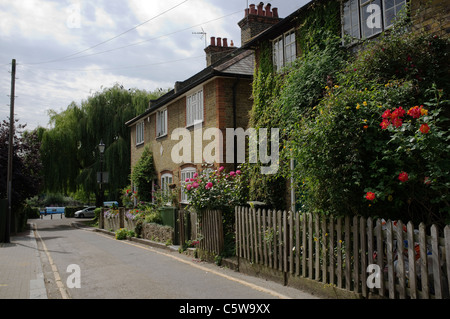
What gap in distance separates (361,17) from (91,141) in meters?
25.4

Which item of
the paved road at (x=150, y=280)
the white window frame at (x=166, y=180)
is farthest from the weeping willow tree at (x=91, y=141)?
the paved road at (x=150, y=280)

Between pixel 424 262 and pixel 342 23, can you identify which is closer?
pixel 424 262

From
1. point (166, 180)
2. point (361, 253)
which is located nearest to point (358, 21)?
point (361, 253)

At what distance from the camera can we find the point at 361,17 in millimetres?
8703

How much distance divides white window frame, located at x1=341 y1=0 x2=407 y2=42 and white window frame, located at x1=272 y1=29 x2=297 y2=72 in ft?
6.30

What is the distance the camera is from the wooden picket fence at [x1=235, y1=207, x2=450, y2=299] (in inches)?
182

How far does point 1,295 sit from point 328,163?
19.9 feet

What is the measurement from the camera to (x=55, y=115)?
31.4 m

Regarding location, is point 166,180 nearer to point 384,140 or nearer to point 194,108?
point 194,108

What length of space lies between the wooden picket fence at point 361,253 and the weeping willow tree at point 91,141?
23.0 metres

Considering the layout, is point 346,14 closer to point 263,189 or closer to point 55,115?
point 263,189

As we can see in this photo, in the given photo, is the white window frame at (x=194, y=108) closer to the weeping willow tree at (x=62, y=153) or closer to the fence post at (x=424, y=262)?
the fence post at (x=424, y=262)

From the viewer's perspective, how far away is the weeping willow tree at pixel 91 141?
28.8m
